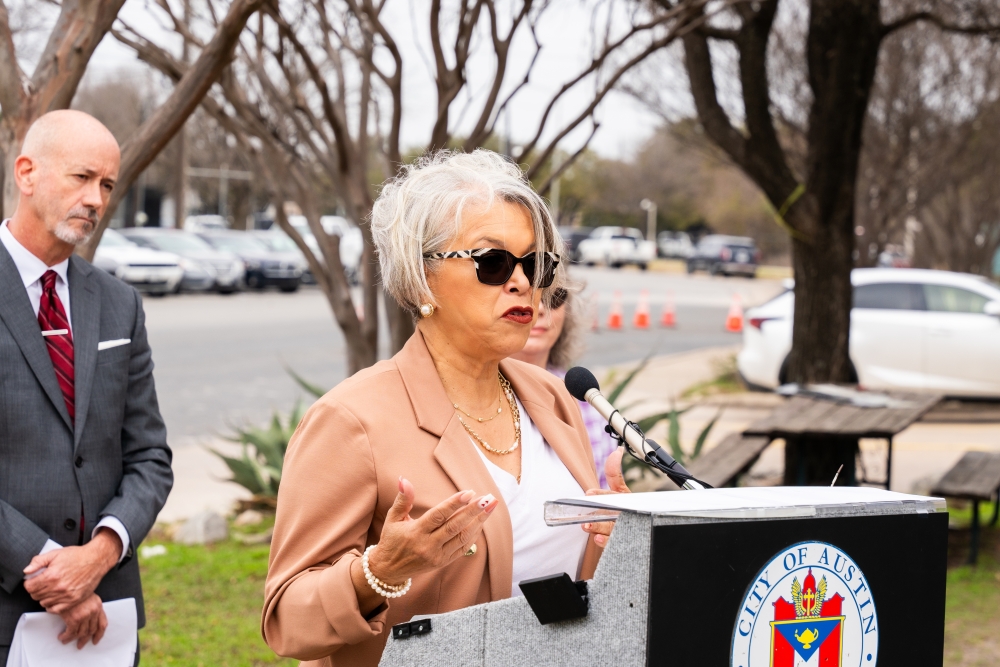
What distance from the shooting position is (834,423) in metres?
6.31

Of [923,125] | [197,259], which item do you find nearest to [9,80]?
[923,125]

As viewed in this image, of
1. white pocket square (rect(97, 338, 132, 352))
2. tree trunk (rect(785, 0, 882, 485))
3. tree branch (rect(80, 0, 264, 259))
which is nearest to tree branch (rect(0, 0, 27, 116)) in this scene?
tree branch (rect(80, 0, 264, 259))

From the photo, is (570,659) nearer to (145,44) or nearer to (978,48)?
(145,44)

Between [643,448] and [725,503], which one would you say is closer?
[725,503]

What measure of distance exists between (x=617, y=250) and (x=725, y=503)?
48673 millimetres

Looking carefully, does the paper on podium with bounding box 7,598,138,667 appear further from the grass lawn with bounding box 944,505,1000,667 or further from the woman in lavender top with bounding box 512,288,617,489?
the grass lawn with bounding box 944,505,1000,667

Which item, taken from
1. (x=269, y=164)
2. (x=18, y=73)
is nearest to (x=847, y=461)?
(x=269, y=164)

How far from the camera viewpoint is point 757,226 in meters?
60.2

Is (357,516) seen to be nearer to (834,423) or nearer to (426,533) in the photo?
(426,533)

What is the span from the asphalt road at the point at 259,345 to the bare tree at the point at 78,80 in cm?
180

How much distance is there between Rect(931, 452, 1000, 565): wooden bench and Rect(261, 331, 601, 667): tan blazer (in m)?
4.97

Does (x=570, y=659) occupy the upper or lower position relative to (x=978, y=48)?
lower

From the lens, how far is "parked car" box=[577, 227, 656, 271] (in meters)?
49.7

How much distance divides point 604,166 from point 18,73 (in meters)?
68.1
